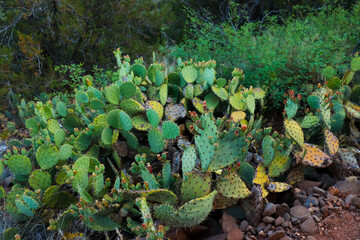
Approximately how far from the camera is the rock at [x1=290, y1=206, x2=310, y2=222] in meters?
2.40

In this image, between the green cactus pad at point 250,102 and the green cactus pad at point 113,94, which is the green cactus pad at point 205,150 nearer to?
the green cactus pad at point 250,102

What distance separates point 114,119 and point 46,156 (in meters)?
0.61

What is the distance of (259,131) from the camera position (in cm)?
307

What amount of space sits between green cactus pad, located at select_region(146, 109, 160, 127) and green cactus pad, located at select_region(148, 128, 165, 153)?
89 mm

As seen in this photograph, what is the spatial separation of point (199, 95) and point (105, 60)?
9.43ft

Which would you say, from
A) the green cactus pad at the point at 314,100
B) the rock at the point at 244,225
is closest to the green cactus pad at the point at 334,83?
the green cactus pad at the point at 314,100

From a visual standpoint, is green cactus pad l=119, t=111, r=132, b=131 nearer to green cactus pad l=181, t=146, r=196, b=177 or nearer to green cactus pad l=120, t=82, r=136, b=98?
green cactus pad l=120, t=82, r=136, b=98

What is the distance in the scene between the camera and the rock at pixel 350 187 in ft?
8.64

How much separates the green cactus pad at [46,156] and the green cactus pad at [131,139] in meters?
0.57

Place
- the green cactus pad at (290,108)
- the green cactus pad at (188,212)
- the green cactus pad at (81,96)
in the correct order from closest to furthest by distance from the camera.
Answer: the green cactus pad at (188,212)
the green cactus pad at (290,108)
the green cactus pad at (81,96)

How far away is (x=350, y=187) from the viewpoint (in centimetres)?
264

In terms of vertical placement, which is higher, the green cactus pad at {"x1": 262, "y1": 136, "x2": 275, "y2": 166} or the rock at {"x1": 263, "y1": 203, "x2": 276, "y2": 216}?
the green cactus pad at {"x1": 262, "y1": 136, "x2": 275, "y2": 166}

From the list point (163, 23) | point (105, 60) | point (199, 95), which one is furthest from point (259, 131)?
point (163, 23)

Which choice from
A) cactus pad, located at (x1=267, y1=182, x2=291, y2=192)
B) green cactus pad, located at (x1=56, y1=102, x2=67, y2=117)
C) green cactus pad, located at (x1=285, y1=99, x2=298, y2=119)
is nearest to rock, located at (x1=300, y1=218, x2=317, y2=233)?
cactus pad, located at (x1=267, y1=182, x2=291, y2=192)
